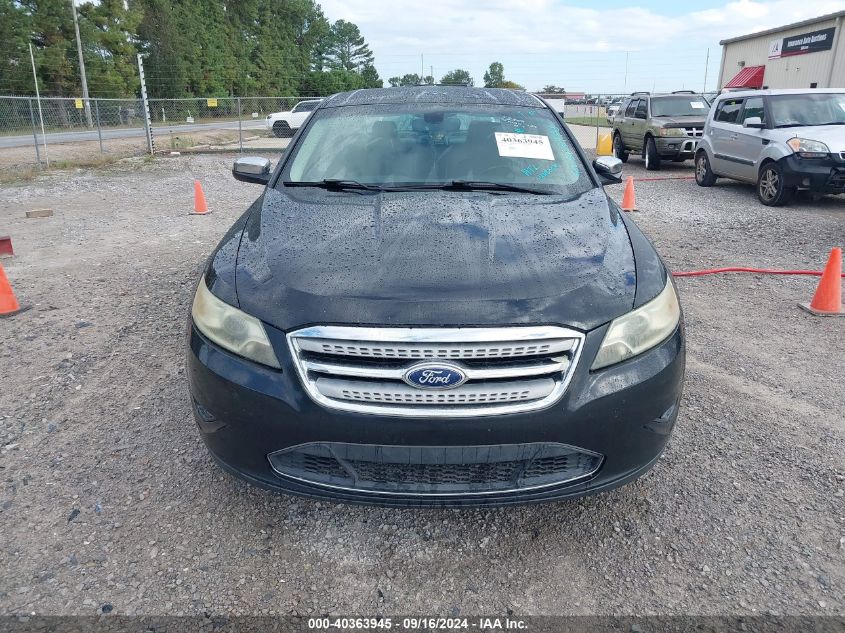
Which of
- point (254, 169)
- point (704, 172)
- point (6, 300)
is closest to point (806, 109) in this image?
point (704, 172)

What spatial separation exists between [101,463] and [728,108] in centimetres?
1154

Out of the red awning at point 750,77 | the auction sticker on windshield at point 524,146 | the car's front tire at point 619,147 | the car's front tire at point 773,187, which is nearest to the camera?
the auction sticker on windshield at point 524,146

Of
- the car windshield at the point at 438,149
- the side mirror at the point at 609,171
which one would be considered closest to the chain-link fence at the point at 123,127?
the side mirror at the point at 609,171

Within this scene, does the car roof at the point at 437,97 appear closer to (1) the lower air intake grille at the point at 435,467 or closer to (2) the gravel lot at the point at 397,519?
(2) the gravel lot at the point at 397,519

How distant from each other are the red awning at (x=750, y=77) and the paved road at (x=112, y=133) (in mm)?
30501

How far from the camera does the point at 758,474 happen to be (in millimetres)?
2838

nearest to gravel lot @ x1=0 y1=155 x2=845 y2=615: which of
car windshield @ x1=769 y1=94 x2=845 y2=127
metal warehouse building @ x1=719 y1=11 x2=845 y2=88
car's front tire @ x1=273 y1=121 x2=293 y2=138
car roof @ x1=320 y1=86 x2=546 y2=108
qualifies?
car roof @ x1=320 y1=86 x2=546 y2=108

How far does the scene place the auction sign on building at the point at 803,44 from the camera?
102ft

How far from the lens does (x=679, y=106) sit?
1478cm

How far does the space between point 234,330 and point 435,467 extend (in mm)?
865

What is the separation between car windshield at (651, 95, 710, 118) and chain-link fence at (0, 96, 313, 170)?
12.3m

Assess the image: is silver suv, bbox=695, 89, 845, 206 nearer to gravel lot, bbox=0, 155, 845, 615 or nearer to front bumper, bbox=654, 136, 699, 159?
front bumper, bbox=654, 136, 699, 159

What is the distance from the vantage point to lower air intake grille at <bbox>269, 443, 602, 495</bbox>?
81.4 inches

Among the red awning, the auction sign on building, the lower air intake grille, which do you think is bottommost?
the lower air intake grille
